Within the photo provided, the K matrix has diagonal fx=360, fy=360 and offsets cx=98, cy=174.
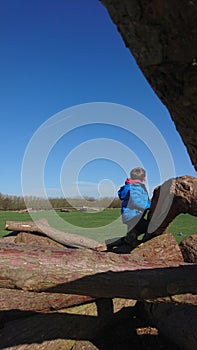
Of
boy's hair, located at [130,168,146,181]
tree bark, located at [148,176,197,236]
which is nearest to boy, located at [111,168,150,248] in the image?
boy's hair, located at [130,168,146,181]

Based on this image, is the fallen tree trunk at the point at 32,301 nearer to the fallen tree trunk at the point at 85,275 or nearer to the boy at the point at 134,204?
the fallen tree trunk at the point at 85,275

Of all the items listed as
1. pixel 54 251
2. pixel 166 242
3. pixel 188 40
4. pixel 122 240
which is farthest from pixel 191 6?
pixel 122 240

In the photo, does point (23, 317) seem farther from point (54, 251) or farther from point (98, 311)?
Result: point (54, 251)

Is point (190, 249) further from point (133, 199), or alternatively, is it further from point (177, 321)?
point (177, 321)

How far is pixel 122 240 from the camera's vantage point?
18.8 ft

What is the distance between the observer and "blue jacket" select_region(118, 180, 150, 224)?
549cm

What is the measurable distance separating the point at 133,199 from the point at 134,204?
3.1 inches

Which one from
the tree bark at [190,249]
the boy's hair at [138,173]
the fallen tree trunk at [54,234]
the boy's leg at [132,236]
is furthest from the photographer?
the fallen tree trunk at [54,234]

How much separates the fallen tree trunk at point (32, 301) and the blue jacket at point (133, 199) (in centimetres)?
240

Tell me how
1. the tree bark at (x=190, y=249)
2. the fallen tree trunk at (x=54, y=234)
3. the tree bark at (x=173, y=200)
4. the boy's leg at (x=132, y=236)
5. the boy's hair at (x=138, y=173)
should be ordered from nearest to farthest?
the tree bark at (x=173, y=200)
the tree bark at (x=190, y=249)
the boy's leg at (x=132, y=236)
the boy's hair at (x=138, y=173)
the fallen tree trunk at (x=54, y=234)

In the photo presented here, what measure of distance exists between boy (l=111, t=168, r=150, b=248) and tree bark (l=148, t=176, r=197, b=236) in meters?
0.50

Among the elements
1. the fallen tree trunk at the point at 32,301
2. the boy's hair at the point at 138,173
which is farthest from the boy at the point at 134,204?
the fallen tree trunk at the point at 32,301

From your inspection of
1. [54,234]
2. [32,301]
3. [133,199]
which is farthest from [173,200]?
[54,234]

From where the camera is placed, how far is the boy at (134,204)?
544cm
